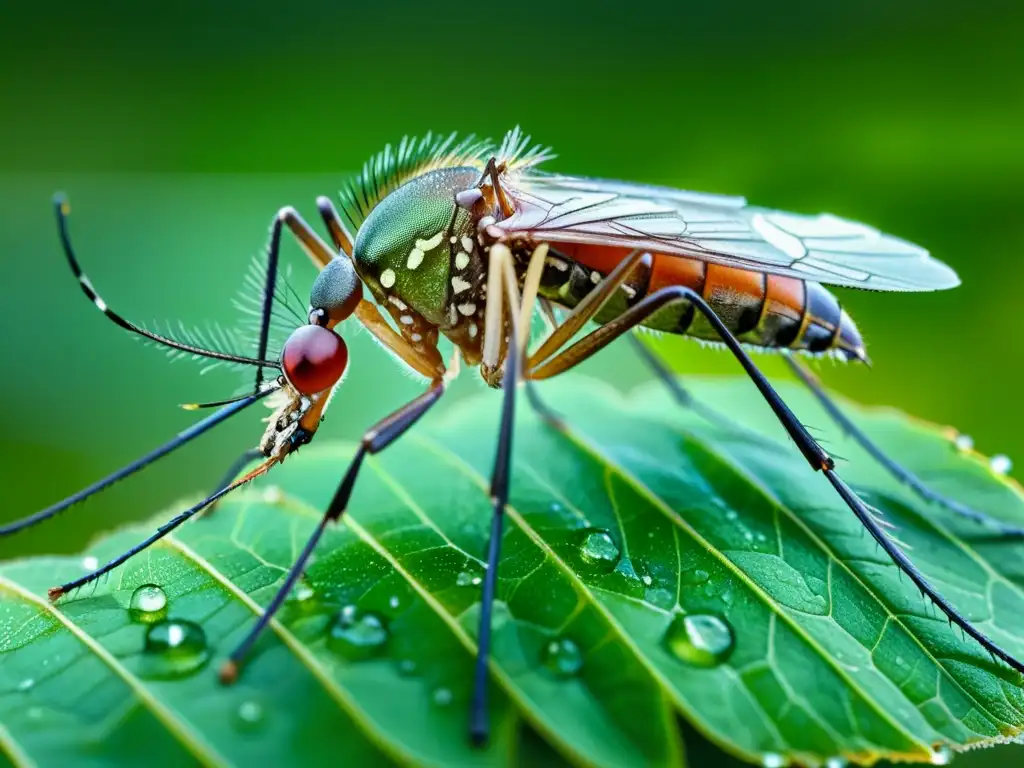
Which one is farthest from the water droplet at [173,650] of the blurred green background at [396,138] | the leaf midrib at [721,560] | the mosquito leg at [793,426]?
the blurred green background at [396,138]

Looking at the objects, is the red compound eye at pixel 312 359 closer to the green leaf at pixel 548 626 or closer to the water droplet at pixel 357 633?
the green leaf at pixel 548 626

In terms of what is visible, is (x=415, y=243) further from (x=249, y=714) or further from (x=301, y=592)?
(x=249, y=714)

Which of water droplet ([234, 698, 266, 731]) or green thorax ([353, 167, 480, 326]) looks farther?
green thorax ([353, 167, 480, 326])

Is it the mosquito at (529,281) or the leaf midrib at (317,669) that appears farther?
the mosquito at (529,281)

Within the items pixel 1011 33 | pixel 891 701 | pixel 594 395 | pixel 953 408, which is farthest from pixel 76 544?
pixel 1011 33

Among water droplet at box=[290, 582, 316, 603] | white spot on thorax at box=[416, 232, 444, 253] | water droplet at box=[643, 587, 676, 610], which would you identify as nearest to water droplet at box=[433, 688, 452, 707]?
water droplet at box=[290, 582, 316, 603]

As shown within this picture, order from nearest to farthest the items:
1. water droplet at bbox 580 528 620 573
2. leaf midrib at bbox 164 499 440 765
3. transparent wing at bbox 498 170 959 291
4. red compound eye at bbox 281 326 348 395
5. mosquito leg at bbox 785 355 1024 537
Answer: leaf midrib at bbox 164 499 440 765
water droplet at bbox 580 528 620 573
red compound eye at bbox 281 326 348 395
transparent wing at bbox 498 170 959 291
mosquito leg at bbox 785 355 1024 537

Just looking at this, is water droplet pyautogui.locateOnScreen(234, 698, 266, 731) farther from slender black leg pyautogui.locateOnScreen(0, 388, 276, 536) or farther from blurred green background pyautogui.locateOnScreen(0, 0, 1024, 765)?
blurred green background pyautogui.locateOnScreen(0, 0, 1024, 765)
